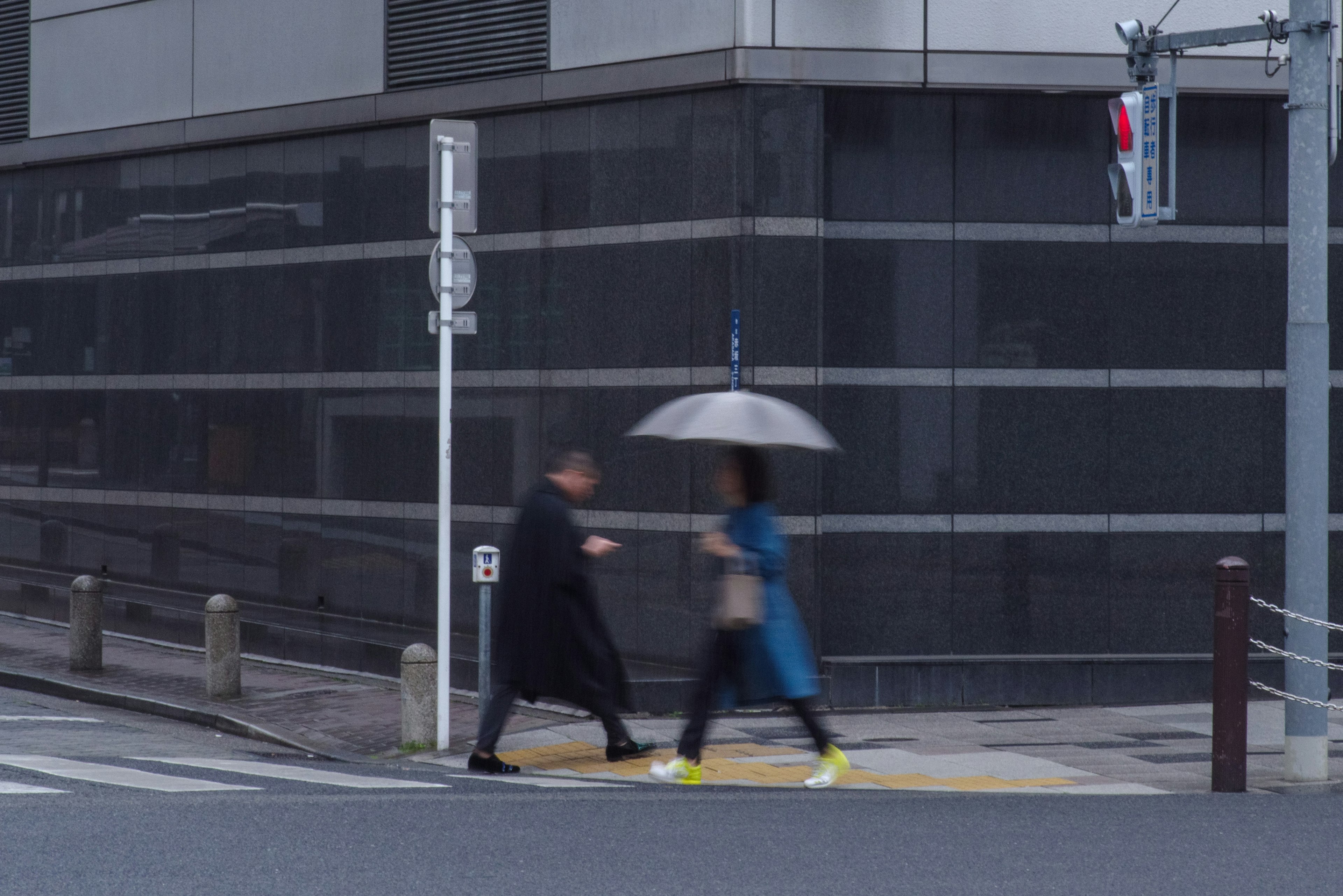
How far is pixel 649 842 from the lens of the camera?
22.6 ft

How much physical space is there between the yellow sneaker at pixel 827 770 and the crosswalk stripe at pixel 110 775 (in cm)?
Result: 306

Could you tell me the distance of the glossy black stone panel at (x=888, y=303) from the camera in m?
12.5

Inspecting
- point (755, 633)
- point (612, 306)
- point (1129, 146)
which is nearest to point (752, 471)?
point (755, 633)

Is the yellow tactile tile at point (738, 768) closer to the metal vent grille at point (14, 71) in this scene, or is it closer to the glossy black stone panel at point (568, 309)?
the glossy black stone panel at point (568, 309)

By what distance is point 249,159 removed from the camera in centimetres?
1566

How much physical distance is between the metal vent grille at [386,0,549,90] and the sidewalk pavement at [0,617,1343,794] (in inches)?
213

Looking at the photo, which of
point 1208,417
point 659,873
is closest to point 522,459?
point 1208,417

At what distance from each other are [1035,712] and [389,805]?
6013mm

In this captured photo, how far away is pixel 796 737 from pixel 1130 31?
210 inches

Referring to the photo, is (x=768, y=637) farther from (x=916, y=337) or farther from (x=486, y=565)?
(x=916, y=337)

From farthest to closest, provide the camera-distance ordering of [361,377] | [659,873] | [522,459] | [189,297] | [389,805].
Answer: [189,297], [361,377], [522,459], [389,805], [659,873]

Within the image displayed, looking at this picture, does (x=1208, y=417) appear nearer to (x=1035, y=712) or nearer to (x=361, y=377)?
(x=1035, y=712)

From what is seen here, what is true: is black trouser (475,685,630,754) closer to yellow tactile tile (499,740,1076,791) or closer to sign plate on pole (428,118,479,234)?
yellow tactile tile (499,740,1076,791)

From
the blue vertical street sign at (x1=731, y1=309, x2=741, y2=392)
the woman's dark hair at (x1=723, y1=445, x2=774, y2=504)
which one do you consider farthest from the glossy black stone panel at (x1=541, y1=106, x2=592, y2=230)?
the woman's dark hair at (x1=723, y1=445, x2=774, y2=504)
